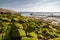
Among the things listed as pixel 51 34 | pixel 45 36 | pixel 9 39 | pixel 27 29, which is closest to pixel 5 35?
pixel 9 39

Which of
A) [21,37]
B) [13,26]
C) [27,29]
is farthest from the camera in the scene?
[27,29]

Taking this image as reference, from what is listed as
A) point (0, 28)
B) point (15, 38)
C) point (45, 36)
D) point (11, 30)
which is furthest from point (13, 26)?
point (45, 36)

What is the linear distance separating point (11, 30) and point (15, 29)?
246mm

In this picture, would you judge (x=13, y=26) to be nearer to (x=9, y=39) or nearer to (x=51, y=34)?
(x=9, y=39)

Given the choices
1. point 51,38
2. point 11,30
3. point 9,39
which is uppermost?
point 11,30

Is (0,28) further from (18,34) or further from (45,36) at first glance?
(45,36)

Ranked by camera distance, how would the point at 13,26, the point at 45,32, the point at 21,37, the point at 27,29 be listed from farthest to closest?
the point at 45,32 < the point at 27,29 < the point at 13,26 < the point at 21,37

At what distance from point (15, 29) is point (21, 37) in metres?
0.62

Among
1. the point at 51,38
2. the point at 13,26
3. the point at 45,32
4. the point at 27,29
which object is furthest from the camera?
the point at 45,32

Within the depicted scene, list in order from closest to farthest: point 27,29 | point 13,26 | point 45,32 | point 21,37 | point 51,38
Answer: point 21,37 → point 13,26 → point 27,29 → point 51,38 → point 45,32

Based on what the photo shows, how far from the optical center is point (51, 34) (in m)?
9.19

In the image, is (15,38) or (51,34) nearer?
(15,38)

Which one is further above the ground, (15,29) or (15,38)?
(15,29)

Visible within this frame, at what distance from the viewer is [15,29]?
22.5ft
